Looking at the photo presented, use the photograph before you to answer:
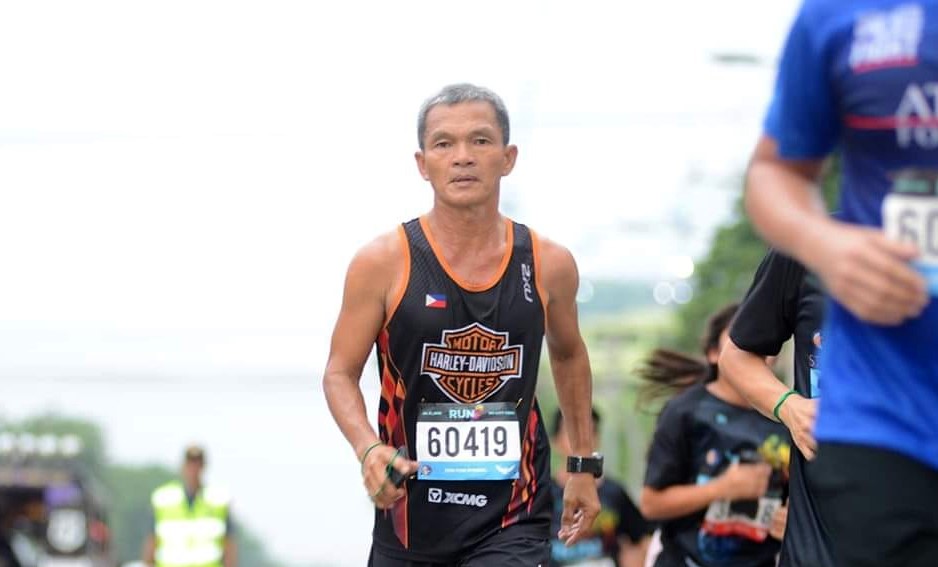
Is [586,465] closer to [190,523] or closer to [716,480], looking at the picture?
[716,480]

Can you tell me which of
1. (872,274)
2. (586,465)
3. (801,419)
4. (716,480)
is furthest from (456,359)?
(872,274)

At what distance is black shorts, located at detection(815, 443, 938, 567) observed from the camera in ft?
11.6

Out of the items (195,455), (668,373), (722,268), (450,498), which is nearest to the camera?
(450,498)

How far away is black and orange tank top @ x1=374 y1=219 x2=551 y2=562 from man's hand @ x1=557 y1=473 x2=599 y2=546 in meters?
0.35

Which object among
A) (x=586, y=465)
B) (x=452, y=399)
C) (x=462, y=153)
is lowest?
(x=586, y=465)

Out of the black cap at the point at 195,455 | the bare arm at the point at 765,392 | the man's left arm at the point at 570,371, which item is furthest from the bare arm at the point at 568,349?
the black cap at the point at 195,455

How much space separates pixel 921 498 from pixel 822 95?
0.78 m

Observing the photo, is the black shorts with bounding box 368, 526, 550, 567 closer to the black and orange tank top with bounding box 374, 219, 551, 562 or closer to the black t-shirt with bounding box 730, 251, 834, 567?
the black and orange tank top with bounding box 374, 219, 551, 562

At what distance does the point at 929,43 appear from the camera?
3.51 m

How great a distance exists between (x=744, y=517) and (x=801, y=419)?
2.54 m

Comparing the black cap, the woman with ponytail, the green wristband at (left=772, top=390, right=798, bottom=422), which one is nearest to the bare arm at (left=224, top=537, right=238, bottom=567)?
the black cap

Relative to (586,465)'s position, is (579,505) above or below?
below

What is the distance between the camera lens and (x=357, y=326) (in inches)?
243

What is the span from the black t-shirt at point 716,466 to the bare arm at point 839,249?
4.08m
